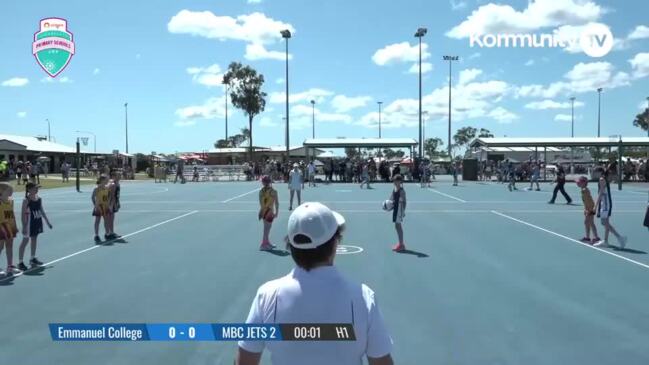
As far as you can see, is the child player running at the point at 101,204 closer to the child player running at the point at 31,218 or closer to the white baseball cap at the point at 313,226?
the child player running at the point at 31,218

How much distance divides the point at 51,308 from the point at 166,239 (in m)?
6.32

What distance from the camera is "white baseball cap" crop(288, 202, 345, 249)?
7.91ft

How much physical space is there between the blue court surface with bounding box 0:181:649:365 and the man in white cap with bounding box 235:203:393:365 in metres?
3.28

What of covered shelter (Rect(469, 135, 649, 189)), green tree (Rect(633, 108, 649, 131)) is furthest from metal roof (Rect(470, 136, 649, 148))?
green tree (Rect(633, 108, 649, 131))

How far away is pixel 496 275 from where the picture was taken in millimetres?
9266

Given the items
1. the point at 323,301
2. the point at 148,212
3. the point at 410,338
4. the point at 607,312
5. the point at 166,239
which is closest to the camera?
the point at 323,301

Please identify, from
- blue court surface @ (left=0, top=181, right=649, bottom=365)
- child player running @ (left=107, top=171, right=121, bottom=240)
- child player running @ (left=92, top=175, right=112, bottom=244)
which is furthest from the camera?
child player running @ (left=107, top=171, right=121, bottom=240)

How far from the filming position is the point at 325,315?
7.55ft

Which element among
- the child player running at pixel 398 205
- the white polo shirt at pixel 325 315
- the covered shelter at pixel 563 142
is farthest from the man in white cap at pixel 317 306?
the covered shelter at pixel 563 142

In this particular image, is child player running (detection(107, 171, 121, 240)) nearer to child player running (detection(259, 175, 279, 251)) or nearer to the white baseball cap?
child player running (detection(259, 175, 279, 251))

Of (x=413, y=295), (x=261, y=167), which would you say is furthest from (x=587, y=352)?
(x=261, y=167)

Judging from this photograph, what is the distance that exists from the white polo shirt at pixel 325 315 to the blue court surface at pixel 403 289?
130 inches

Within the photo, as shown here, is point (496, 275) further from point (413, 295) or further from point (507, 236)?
point (507, 236)

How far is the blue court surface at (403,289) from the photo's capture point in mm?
5742
